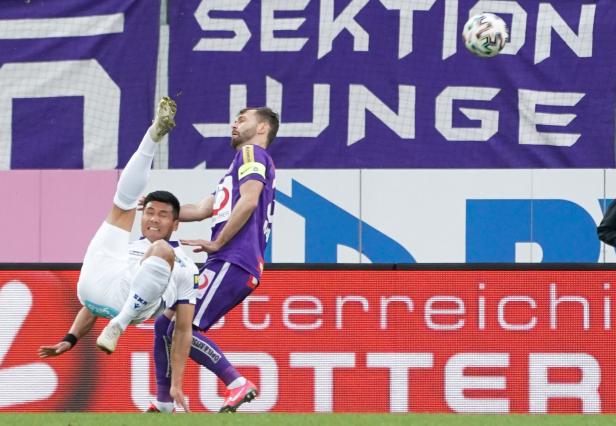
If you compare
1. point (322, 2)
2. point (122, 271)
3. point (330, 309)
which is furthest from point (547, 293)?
point (322, 2)

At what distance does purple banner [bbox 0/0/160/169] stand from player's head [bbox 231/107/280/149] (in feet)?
15.9

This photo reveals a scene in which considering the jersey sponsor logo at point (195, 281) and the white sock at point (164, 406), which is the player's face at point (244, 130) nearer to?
the jersey sponsor logo at point (195, 281)

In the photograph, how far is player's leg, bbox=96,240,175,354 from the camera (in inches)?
262

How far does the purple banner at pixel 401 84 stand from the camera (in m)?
12.3

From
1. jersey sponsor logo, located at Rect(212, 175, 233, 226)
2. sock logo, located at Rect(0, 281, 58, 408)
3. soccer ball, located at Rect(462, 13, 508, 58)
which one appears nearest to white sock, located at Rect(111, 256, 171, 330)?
jersey sponsor logo, located at Rect(212, 175, 233, 226)

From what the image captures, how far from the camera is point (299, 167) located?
12367 mm

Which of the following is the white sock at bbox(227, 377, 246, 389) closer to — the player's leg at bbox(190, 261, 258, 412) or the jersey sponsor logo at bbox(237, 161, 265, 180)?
the player's leg at bbox(190, 261, 258, 412)

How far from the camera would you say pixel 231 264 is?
7293 millimetres

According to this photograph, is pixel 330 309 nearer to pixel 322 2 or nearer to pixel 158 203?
pixel 158 203

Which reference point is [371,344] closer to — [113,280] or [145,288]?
[113,280]

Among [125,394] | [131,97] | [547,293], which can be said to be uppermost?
[131,97]

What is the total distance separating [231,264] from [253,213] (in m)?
0.30

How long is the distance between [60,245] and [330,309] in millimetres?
4345

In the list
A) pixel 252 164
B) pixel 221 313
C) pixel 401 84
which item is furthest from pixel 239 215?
pixel 401 84
